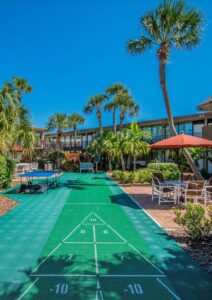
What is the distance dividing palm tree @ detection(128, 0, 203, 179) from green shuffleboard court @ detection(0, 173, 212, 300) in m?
8.26

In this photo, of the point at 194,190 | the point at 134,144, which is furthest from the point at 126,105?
the point at 194,190

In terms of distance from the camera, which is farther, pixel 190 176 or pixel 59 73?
pixel 59 73

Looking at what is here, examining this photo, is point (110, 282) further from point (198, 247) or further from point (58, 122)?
point (58, 122)

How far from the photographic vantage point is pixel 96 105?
35.2 m

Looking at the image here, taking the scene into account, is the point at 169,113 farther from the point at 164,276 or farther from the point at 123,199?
the point at 164,276

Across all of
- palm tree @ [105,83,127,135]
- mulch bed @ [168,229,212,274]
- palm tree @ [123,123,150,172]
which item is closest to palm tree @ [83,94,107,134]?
palm tree @ [105,83,127,135]

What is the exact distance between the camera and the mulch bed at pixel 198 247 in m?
5.78

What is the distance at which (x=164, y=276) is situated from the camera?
5.11 m

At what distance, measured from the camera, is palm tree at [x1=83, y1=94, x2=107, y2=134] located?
34.5 m

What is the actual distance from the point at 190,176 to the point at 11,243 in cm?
1007

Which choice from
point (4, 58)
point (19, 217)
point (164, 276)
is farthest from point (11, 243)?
point (4, 58)

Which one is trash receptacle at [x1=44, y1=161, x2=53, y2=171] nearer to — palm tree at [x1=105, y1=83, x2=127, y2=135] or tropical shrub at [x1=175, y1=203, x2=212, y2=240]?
palm tree at [x1=105, y1=83, x2=127, y2=135]

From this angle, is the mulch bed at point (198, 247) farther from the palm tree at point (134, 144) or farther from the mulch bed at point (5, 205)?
the palm tree at point (134, 144)

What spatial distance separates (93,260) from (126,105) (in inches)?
1054
